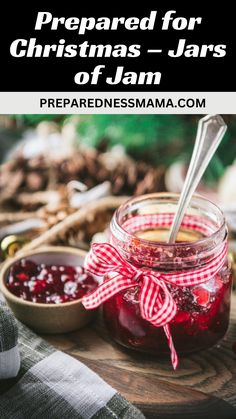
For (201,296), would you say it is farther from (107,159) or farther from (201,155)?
(107,159)

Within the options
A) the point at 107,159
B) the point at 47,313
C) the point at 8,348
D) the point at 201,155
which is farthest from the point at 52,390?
the point at 107,159

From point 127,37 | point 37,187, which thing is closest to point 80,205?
point 37,187

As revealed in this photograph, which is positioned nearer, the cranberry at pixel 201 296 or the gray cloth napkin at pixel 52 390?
the gray cloth napkin at pixel 52 390

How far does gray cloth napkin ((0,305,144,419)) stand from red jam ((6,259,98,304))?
0.14 metres

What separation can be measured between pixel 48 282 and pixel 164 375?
0.31m

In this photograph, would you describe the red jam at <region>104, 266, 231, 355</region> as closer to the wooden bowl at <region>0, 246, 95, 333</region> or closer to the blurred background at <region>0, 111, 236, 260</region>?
the wooden bowl at <region>0, 246, 95, 333</region>

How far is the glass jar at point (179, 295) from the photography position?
138cm

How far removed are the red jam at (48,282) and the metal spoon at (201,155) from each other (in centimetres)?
26

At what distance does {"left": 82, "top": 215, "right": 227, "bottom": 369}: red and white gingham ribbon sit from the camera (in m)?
1.34

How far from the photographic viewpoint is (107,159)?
241 centimetres

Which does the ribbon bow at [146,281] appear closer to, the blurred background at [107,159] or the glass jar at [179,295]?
the glass jar at [179,295]

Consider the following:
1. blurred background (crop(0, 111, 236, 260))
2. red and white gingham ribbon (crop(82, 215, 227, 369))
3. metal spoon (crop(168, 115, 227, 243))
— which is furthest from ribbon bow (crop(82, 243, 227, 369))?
blurred background (crop(0, 111, 236, 260))

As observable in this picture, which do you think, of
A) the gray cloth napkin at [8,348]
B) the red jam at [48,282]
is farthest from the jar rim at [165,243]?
the gray cloth napkin at [8,348]

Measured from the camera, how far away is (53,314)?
1.48m
